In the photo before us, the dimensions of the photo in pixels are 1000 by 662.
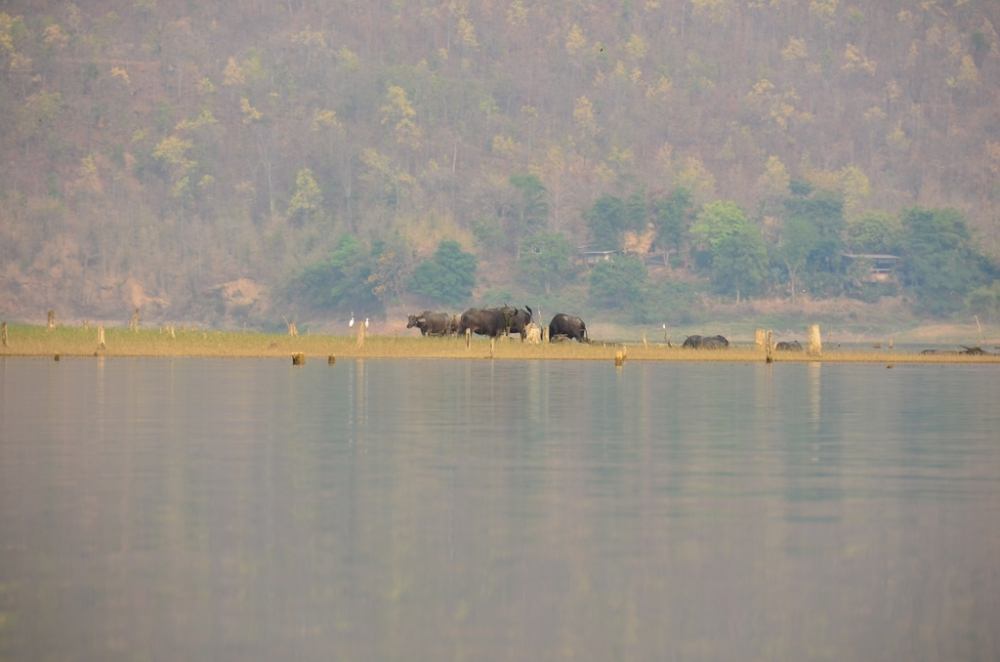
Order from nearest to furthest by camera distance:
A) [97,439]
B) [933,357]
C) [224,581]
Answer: [224,581] < [97,439] < [933,357]

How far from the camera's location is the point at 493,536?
23609mm

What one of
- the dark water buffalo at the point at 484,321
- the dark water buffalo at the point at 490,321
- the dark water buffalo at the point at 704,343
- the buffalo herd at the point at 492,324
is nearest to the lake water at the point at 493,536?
the dark water buffalo at the point at 704,343

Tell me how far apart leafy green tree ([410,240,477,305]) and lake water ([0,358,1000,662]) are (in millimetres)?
148151

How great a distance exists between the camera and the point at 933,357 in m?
97.7

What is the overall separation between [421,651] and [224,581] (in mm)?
4054

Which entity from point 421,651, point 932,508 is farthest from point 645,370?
point 421,651

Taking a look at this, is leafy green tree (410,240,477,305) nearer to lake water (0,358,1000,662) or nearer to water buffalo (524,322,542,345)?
water buffalo (524,322,542,345)

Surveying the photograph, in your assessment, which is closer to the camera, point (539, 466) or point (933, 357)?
point (539, 466)

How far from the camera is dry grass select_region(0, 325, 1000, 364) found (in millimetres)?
88125

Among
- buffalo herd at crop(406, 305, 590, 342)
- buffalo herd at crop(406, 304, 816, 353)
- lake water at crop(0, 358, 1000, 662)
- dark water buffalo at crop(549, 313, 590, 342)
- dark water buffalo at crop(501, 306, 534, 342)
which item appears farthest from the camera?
dark water buffalo at crop(501, 306, 534, 342)

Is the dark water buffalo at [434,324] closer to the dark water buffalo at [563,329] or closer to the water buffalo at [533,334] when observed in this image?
the dark water buffalo at [563,329]

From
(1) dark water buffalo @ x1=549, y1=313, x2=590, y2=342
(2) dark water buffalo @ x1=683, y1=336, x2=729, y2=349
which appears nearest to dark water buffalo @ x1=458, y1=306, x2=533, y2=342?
(1) dark water buffalo @ x1=549, y1=313, x2=590, y2=342

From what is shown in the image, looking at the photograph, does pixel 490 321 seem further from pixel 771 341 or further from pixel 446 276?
pixel 446 276

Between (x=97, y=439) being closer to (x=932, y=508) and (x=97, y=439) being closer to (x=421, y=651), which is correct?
(x=932, y=508)
